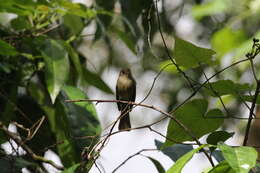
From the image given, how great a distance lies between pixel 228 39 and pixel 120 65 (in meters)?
2.14

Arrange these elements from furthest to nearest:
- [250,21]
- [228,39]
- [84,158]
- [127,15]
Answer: [250,21] → [228,39] → [127,15] → [84,158]

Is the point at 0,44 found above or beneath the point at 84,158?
above

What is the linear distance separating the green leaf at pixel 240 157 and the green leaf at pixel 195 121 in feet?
1.12

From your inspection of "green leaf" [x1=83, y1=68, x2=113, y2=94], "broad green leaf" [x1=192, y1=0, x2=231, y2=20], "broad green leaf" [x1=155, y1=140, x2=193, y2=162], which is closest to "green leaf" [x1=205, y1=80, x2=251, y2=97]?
"broad green leaf" [x1=155, y1=140, x2=193, y2=162]

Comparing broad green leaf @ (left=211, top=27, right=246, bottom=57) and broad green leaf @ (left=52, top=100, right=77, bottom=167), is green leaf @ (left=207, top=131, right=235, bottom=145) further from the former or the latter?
broad green leaf @ (left=211, top=27, right=246, bottom=57)

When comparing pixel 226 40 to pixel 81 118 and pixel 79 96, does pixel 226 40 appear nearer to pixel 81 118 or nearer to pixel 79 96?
pixel 79 96

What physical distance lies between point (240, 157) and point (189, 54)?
0.45m

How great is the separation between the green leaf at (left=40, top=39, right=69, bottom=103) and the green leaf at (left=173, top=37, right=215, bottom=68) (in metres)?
0.66

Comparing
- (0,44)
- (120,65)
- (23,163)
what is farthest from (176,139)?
(120,65)

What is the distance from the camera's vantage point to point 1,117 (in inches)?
109

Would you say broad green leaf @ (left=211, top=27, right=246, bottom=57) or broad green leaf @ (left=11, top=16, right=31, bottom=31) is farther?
broad green leaf @ (left=211, top=27, right=246, bottom=57)

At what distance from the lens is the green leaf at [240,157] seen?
1575 mm

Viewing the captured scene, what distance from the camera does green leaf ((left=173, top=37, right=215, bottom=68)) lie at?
1.93 m

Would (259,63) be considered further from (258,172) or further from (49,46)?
(258,172)
